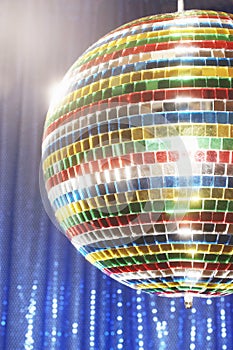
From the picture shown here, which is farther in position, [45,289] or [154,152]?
[45,289]

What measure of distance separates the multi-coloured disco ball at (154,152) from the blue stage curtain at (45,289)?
1.06 metres

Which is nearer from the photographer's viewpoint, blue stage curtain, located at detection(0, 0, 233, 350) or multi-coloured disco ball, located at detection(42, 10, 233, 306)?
multi-coloured disco ball, located at detection(42, 10, 233, 306)

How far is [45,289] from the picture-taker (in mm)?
1531

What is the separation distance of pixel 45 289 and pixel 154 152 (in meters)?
1.17

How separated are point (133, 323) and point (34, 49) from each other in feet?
2.85

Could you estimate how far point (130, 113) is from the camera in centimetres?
44

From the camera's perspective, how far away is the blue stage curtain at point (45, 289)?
1.51m

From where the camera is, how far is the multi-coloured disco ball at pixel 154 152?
1.42ft

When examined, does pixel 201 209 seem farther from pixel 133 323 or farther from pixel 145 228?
pixel 133 323

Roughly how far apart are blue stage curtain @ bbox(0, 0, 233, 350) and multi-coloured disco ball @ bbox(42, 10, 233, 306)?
106cm

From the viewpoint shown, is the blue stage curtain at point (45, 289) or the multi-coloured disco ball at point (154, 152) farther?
the blue stage curtain at point (45, 289)

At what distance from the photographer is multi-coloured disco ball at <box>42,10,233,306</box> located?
0.43 meters

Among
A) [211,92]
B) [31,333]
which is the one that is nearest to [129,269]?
[211,92]

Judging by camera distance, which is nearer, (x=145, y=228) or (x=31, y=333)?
(x=145, y=228)
